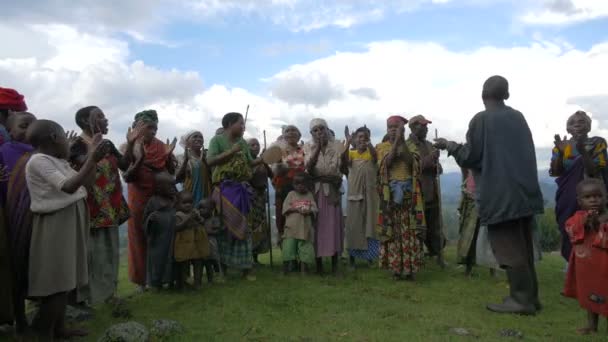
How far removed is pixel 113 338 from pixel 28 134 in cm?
193

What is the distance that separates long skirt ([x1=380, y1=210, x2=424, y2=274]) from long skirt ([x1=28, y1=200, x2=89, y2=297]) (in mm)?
4761

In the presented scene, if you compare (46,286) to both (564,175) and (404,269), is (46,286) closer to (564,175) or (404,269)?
(404,269)

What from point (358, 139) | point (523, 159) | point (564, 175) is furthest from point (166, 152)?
point (564, 175)

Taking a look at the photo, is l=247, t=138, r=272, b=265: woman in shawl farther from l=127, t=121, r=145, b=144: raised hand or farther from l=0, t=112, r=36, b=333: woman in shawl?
l=0, t=112, r=36, b=333: woman in shawl

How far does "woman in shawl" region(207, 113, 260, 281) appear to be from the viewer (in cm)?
793

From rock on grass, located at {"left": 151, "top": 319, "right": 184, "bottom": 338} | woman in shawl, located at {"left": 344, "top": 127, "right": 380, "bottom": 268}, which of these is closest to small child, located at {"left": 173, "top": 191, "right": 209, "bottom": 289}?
rock on grass, located at {"left": 151, "top": 319, "right": 184, "bottom": 338}

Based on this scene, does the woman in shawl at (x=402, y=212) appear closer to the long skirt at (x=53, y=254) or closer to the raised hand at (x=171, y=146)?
the raised hand at (x=171, y=146)

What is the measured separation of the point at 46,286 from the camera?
442cm

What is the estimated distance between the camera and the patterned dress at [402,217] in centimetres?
795

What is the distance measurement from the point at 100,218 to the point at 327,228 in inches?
145

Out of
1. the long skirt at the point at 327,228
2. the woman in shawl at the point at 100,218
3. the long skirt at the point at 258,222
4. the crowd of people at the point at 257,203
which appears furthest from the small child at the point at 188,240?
the long skirt at the point at 327,228

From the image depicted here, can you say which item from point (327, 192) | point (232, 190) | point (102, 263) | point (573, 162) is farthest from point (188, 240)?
point (573, 162)

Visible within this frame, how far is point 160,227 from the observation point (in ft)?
22.9

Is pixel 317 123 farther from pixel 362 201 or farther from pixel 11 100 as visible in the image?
pixel 11 100
